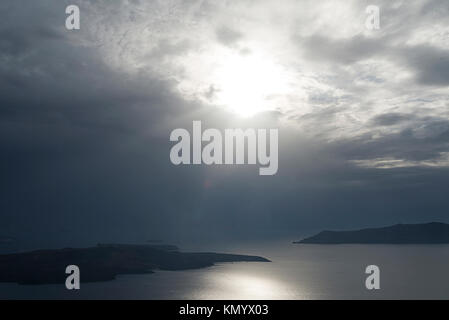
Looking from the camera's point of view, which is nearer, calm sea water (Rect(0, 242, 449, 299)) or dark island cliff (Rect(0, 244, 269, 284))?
calm sea water (Rect(0, 242, 449, 299))

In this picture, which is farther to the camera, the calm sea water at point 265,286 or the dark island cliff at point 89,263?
the dark island cliff at point 89,263

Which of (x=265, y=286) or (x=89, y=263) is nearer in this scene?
(x=265, y=286)

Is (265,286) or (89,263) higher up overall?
(89,263)
